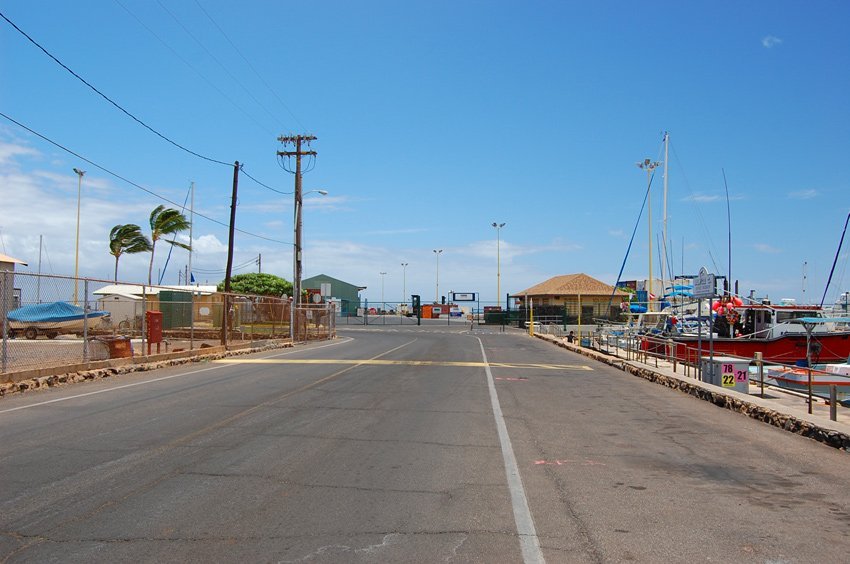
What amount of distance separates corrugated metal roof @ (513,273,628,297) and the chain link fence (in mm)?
36785

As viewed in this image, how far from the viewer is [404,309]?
109m

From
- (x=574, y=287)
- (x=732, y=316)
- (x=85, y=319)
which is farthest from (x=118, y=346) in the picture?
(x=574, y=287)

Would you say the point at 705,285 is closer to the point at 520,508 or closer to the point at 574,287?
the point at 520,508

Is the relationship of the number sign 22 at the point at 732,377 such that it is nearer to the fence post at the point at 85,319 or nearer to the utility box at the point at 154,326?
the fence post at the point at 85,319

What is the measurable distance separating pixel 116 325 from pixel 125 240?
109ft

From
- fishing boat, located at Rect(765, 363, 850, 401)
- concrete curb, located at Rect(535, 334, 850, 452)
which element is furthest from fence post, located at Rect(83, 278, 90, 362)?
fishing boat, located at Rect(765, 363, 850, 401)

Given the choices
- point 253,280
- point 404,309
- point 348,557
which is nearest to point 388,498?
point 348,557

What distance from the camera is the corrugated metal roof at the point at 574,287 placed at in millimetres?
73062

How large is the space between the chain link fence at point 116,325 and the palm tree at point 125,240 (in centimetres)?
1287

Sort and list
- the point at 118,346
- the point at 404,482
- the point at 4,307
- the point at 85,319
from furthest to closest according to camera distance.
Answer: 1. the point at 118,346
2. the point at 85,319
3. the point at 4,307
4. the point at 404,482

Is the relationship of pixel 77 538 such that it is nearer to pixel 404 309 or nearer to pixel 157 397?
pixel 157 397

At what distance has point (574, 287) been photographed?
244 ft

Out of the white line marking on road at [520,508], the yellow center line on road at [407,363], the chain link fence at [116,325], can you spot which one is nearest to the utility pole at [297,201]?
the chain link fence at [116,325]

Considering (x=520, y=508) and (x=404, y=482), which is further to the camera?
(x=404, y=482)
